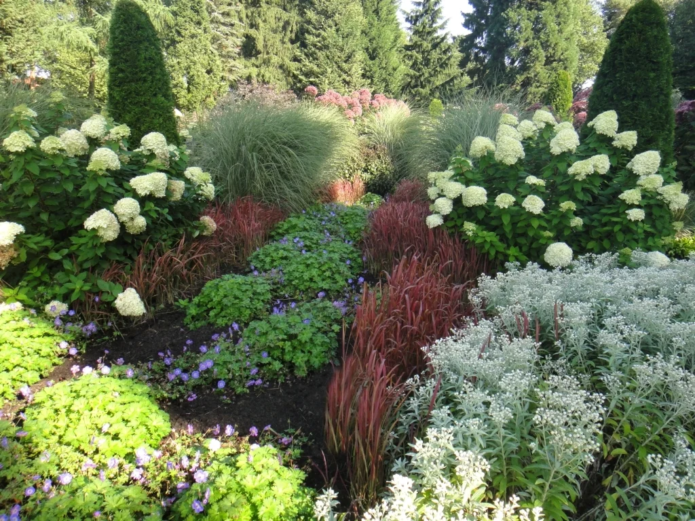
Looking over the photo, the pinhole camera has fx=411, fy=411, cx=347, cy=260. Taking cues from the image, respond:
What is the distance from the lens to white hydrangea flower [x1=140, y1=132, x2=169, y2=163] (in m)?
3.53

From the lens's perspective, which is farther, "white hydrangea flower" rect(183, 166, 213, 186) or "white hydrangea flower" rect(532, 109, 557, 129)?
"white hydrangea flower" rect(532, 109, 557, 129)

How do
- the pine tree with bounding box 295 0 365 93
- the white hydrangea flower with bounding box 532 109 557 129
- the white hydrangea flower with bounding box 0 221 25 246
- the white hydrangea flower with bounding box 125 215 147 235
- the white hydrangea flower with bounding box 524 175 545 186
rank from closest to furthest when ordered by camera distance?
the white hydrangea flower with bounding box 0 221 25 246 → the white hydrangea flower with bounding box 125 215 147 235 → the white hydrangea flower with bounding box 524 175 545 186 → the white hydrangea flower with bounding box 532 109 557 129 → the pine tree with bounding box 295 0 365 93

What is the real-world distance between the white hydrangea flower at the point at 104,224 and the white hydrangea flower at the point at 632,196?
4.06m

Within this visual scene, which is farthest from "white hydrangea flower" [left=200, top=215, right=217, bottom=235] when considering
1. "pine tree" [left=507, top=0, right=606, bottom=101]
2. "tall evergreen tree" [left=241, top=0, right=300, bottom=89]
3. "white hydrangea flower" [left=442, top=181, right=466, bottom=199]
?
"pine tree" [left=507, top=0, right=606, bottom=101]

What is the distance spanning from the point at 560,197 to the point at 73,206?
13.5 feet

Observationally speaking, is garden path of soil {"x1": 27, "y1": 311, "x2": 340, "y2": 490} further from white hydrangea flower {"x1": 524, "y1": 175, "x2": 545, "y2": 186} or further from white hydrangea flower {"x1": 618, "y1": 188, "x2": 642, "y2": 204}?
white hydrangea flower {"x1": 618, "y1": 188, "x2": 642, "y2": 204}

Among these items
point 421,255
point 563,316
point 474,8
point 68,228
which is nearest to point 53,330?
point 68,228

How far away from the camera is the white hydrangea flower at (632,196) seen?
3.46 meters

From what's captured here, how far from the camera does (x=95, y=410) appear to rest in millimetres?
1919

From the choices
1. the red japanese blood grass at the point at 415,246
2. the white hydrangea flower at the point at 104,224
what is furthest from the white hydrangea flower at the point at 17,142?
the red japanese blood grass at the point at 415,246

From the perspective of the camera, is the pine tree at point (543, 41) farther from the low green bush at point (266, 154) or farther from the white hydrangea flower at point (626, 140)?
the white hydrangea flower at point (626, 140)

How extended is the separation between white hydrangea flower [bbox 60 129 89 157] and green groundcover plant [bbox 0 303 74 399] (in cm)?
122

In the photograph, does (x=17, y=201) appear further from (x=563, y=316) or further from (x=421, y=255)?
(x=563, y=316)

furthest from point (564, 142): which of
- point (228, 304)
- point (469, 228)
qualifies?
point (228, 304)
